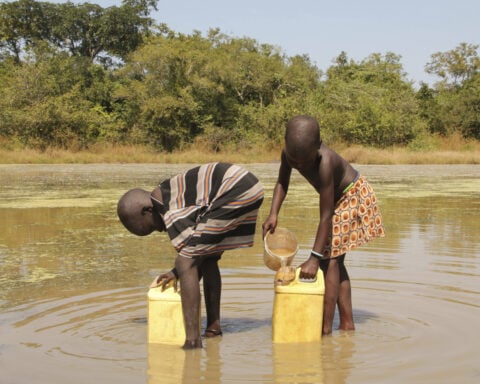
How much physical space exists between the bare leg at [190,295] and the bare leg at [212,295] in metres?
0.29

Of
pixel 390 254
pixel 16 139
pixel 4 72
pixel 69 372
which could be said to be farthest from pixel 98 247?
pixel 4 72

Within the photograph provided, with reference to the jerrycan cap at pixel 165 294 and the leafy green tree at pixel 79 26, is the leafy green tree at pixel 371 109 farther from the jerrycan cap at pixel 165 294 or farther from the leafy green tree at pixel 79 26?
the jerrycan cap at pixel 165 294

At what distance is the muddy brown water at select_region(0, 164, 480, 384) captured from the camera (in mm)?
3574

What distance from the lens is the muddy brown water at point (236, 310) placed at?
11.7ft

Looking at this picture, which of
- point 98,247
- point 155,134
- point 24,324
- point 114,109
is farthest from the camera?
point 114,109

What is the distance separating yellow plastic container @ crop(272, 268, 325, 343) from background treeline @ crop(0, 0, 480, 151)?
83.0 feet

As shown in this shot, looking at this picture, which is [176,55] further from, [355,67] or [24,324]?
[24,324]

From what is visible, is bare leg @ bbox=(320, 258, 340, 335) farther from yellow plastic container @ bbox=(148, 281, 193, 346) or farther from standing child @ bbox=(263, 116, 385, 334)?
yellow plastic container @ bbox=(148, 281, 193, 346)

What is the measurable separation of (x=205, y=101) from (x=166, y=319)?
2856cm

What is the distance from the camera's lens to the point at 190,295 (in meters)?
3.91

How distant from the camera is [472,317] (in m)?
4.57

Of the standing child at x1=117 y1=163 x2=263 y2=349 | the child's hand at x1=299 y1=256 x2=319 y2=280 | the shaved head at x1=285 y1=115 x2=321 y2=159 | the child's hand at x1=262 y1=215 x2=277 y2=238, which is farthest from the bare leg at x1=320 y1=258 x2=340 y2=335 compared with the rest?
the shaved head at x1=285 y1=115 x2=321 y2=159

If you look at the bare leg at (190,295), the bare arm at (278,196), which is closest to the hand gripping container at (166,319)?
the bare leg at (190,295)

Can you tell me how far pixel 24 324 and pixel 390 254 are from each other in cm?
349
